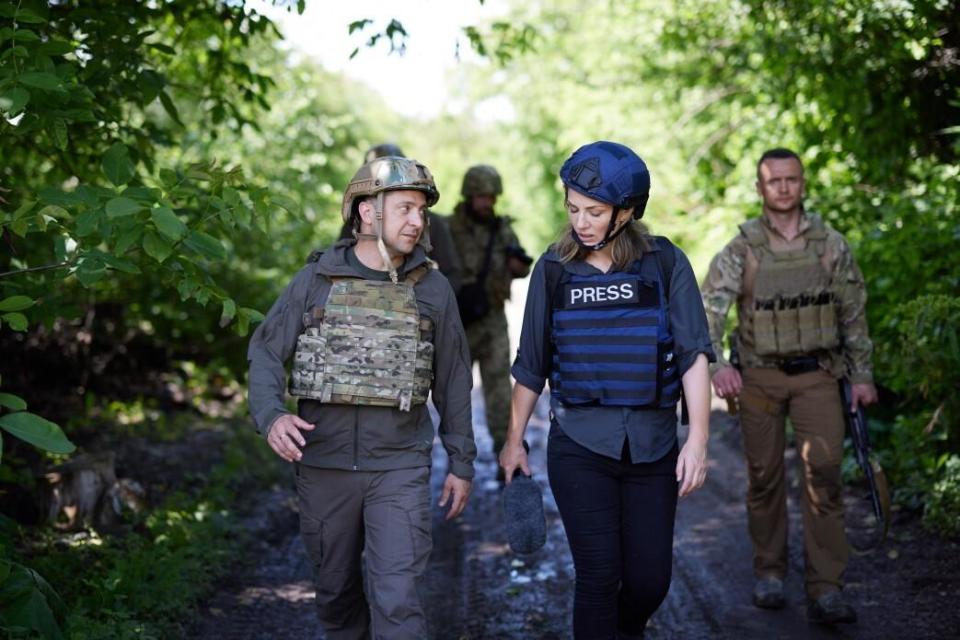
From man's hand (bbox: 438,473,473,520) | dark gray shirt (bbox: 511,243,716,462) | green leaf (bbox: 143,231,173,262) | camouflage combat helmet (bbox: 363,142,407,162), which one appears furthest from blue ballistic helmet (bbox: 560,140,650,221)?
camouflage combat helmet (bbox: 363,142,407,162)

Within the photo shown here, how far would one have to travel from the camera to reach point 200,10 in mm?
7184

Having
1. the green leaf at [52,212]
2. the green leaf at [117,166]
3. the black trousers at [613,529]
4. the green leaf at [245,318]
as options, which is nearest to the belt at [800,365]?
the black trousers at [613,529]

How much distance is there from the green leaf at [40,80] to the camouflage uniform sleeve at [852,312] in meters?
3.80

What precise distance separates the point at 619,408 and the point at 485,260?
4.43 m

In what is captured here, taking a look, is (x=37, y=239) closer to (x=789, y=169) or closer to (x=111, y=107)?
(x=111, y=107)

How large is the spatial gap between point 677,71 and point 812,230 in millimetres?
8017

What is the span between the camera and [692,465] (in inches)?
164

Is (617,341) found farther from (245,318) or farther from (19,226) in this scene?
(19,226)

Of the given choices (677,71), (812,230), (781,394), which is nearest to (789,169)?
(812,230)

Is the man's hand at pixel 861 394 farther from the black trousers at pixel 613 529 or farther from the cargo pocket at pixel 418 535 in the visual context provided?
the cargo pocket at pixel 418 535

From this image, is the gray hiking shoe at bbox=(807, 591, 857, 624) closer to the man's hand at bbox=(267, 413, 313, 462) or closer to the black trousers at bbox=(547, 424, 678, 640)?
the black trousers at bbox=(547, 424, 678, 640)

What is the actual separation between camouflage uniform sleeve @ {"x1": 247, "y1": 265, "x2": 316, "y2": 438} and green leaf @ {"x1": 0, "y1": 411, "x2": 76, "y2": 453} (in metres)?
1.06

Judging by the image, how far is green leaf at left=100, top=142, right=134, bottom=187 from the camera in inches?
174

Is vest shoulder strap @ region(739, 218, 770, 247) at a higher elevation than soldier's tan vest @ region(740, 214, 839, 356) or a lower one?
higher
